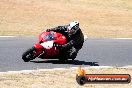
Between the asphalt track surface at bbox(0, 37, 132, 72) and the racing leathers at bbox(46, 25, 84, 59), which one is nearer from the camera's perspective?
the asphalt track surface at bbox(0, 37, 132, 72)

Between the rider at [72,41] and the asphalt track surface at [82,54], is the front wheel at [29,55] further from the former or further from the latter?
the rider at [72,41]

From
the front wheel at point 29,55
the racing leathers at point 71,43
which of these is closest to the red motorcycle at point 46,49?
the front wheel at point 29,55

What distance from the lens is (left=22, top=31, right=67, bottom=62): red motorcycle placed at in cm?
1606

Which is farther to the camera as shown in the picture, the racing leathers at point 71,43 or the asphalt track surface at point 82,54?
the racing leathers at point 71,43

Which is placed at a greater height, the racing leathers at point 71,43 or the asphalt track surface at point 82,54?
the racing leathers at point 71,43

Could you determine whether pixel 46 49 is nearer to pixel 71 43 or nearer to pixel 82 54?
pixel 71 43

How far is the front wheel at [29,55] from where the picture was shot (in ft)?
52.8

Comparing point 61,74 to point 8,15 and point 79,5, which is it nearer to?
point 8,15

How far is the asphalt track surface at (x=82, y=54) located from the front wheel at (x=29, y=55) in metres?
0.16

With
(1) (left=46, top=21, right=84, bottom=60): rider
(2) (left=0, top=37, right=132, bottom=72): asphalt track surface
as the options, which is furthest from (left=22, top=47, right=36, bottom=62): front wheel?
(1) (left=46, top=21, right=84, bottom=60): rider

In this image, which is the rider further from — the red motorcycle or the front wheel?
the front wheel

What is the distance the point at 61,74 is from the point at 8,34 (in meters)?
9.44

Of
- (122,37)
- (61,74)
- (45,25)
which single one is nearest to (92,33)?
(122,37)

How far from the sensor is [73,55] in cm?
1619
